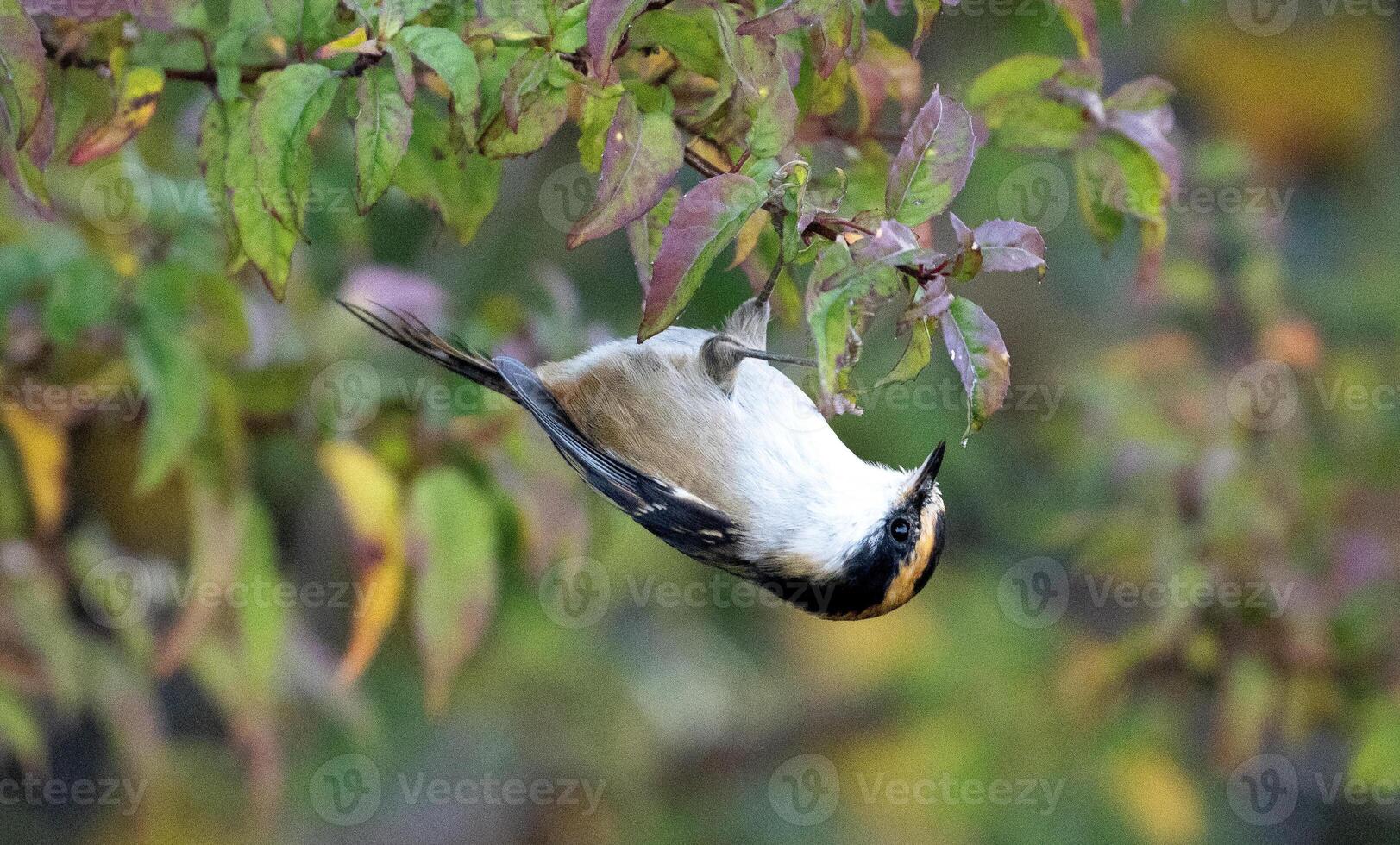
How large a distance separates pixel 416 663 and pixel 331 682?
Result: 1.73 m

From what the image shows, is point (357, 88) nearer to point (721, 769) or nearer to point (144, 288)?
point (144, 288)

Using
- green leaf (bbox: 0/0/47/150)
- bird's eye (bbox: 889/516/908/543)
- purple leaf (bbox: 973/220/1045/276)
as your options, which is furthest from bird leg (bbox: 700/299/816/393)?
green leaf (bbox: 0/0/47/150)

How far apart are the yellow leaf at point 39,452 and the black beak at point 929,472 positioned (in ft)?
4.87

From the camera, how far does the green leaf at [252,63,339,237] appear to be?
1.58 metres

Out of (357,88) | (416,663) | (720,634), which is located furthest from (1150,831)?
(357,88)

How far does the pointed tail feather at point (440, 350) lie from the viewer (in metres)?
2.32

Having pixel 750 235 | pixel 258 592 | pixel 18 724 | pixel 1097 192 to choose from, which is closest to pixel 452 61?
pixel 750 235

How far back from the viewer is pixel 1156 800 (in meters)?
5.25

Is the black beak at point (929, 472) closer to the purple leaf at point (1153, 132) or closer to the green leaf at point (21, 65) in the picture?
the purple leaf at point (1153, 132)

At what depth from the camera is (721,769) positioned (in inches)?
238

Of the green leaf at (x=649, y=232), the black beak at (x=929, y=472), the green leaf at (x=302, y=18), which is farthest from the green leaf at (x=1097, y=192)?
the green leaf at (x=302, y=18)

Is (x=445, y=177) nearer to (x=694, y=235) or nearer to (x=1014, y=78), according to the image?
(x=694, y=235)

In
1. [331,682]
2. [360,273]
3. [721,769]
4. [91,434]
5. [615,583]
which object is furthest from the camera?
[721,769]

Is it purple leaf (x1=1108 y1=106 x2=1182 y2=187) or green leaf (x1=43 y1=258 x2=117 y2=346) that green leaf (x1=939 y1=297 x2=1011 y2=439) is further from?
green leaf (x1=43 y1=258 x2=117 y2=346)
